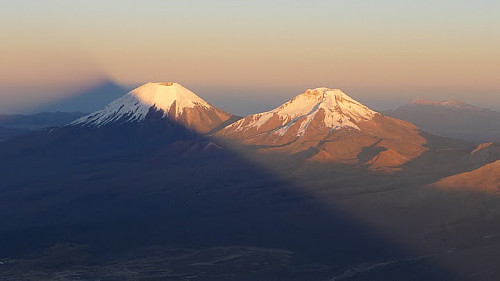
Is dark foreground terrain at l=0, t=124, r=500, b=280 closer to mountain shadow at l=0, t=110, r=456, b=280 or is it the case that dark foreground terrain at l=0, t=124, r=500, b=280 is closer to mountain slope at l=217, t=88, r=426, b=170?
mountain shadow at l=0, t=110, r=456, b=280

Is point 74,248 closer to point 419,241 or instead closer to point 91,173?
point 419,241

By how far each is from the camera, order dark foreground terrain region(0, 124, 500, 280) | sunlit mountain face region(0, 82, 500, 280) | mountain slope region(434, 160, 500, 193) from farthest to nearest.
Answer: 1. mountain slope region(434, 160, 500, 193)
2. sunlit mountain face region(0, 82, 500, 280)
3. dark foreground terrain region(0, 124, 500, 280)

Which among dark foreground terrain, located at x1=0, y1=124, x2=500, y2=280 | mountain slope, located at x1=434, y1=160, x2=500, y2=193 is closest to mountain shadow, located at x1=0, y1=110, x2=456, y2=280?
dark foreground terrain, located at x1=0, y1=124, x2=500, y2=280

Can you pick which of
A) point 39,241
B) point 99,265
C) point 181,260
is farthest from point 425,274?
point 39,241

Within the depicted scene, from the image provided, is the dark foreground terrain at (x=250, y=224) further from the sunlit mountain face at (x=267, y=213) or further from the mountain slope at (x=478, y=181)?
the mountain slope at (x=478, y=181)

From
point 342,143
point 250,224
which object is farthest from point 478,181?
point 342,143

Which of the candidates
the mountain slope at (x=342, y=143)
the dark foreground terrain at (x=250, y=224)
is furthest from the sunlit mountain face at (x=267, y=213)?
the mountain slope at (x=342, y=143)

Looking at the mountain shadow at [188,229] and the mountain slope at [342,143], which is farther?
the mountain slope at [342,143]

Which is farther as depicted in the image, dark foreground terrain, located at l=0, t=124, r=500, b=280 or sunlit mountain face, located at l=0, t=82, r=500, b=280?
sunlit mountain face, located at l=0, t=82, r=500, b=280
